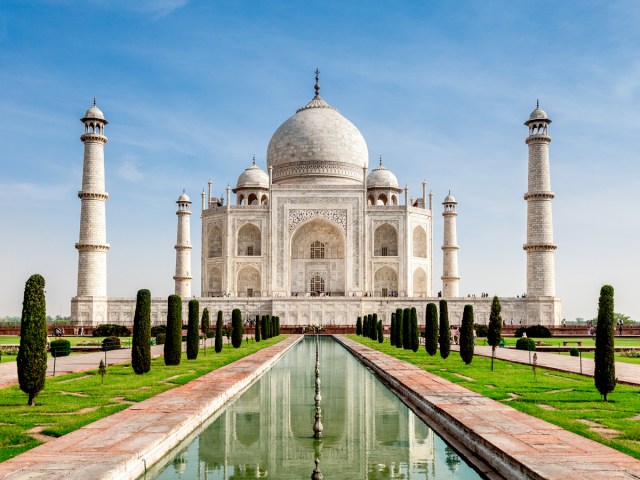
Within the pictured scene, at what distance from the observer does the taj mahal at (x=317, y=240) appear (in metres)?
29.6

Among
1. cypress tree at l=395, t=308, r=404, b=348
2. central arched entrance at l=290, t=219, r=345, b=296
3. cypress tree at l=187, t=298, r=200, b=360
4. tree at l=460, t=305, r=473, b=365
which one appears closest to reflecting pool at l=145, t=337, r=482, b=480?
tree at l=460, t=305, r=473, b=365

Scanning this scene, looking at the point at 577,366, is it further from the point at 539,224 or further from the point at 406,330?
the point at 539,224

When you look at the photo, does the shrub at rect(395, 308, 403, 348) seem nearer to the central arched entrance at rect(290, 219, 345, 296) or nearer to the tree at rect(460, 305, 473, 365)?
the tree at rect(460, 305, 473, 365)

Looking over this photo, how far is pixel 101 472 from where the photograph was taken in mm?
4391

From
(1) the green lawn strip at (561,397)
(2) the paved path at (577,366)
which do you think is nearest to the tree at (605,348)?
(1) the green lawn strip at (561,397)

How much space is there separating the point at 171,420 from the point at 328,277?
28.5 metres

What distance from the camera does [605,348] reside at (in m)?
8.00

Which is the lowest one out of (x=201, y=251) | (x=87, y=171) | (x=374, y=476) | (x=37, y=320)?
(x=374, y=476)

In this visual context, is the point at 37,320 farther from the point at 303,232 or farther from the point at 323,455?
the point at 303,232

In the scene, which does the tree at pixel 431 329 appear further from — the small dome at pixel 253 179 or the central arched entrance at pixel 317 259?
the small dome at pixel 253 179

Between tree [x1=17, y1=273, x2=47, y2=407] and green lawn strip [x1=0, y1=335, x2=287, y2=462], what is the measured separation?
9.6 inches

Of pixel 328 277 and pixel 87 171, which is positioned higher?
pixel 87 171

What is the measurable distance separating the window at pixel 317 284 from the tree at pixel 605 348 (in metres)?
26.6

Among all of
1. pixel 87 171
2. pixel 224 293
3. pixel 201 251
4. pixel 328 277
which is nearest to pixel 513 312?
pixel 328 277
